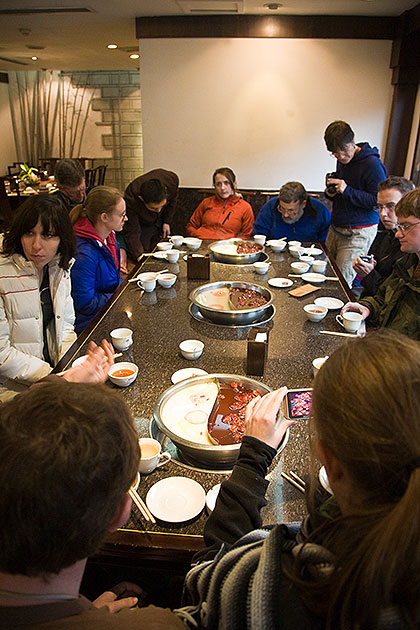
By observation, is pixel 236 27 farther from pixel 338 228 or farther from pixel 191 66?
pixel 338 228

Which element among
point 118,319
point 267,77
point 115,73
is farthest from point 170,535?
point 115,73

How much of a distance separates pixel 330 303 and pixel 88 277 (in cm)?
138

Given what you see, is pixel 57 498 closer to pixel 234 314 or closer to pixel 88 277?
pixel 234 314

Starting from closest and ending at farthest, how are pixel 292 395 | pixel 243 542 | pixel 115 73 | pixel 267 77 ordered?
→ pixel 243 542, pixel 292 395, pixel 267 77, pixel 115 73

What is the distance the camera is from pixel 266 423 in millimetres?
1128

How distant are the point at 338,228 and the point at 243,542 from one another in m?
3.64

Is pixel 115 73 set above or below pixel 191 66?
above

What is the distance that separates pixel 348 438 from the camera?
0.66 metres

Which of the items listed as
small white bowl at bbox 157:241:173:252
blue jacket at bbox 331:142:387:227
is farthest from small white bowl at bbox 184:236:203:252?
blue jacket at bbox 331:142:387:227

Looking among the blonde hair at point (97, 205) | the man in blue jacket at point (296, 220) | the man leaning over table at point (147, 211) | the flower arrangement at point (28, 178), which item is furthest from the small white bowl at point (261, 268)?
the flower arrangement at point (28, 178)

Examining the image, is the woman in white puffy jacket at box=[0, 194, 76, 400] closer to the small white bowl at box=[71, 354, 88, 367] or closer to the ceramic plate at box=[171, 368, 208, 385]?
the small white bowl at box=[71, 354, 88, 367]

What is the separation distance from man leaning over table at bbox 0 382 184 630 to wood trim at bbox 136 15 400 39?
18.1 feet

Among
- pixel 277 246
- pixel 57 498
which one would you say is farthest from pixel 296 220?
pixel 57 498

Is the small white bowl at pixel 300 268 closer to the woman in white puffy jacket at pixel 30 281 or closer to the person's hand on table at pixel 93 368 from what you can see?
the woman in white puffy jacket at pixel 30 281
